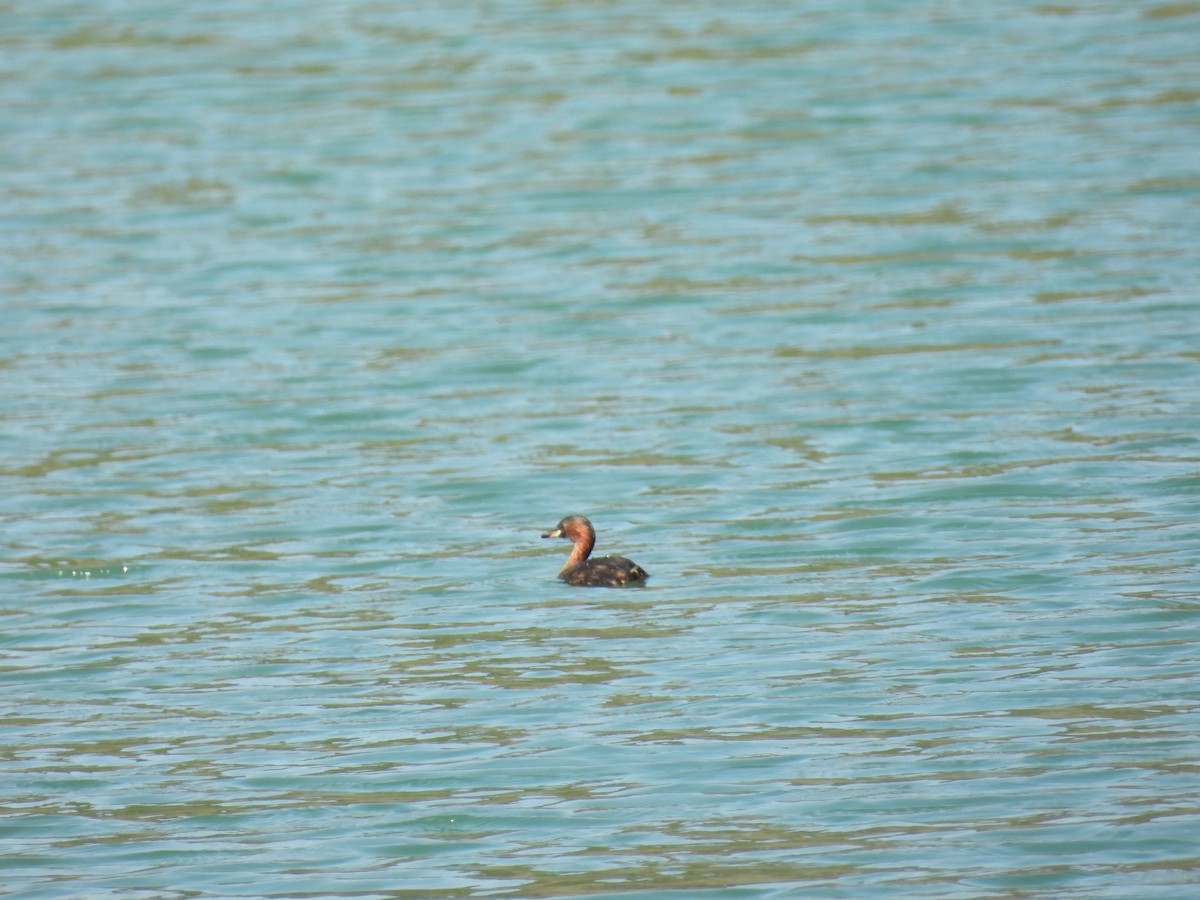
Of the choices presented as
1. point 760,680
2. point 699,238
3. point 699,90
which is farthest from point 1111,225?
point 760,680

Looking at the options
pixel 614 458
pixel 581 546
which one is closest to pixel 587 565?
pixel 581 546

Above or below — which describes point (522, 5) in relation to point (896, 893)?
above

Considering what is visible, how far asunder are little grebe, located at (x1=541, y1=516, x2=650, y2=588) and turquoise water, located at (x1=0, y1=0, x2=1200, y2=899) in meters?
0.12

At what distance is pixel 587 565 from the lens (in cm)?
1068

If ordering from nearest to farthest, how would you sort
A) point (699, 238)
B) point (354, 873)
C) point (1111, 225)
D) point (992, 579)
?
point (354, 873) < point (992, 579) < point (1111, 225) < point (699, 238)

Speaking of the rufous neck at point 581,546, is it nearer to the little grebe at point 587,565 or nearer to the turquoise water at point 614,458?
the little grebe at point 587,565

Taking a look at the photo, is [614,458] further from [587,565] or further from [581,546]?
[587,565]

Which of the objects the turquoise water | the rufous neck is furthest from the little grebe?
the turquoise water

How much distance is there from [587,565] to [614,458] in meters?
2.40

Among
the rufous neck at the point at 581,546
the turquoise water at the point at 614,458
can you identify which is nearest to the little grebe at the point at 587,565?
the rufous neck at the point at 581,546

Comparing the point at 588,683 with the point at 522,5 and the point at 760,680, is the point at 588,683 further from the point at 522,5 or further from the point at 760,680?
the point at 522,5

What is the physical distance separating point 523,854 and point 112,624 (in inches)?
151

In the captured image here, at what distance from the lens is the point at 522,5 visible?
27.3 metres

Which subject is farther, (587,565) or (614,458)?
(614,458)
